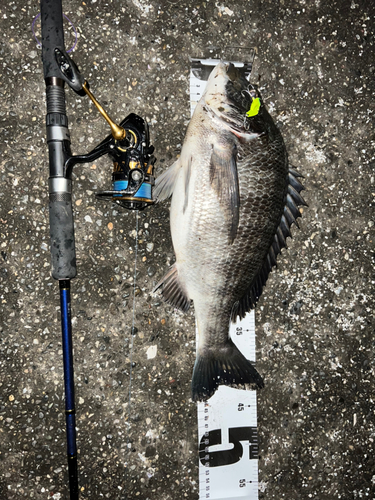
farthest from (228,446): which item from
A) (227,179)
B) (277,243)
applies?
(227,179)

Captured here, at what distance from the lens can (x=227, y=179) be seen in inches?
69.3

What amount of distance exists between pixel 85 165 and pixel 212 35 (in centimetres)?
110

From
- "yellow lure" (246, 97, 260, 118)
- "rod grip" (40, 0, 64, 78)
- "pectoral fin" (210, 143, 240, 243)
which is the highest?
"rod grip" (40, 0, 64, 78)

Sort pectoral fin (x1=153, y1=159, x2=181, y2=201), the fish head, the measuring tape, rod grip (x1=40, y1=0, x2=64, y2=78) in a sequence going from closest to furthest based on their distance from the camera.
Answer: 1. rod grip (x1=40, y1=0, x2=64, y2=78)
2. the fish head
3. pectoral fin (x1=153, y1=159, x2=181, y2=201)
4. the measuring tape

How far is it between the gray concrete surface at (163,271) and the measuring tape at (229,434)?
0.24ft

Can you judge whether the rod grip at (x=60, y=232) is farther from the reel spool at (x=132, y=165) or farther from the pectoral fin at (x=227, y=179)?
the pectoral fin at (x=227, y=179)

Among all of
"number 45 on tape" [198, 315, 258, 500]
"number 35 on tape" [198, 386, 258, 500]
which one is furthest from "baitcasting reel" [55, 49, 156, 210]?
"number 35 on tape" [198, 386, 258, 500]

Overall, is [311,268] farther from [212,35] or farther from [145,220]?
[212,35]

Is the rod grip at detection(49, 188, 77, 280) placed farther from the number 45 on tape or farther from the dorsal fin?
the number 45 on tape

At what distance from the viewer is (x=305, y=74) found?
2318mm

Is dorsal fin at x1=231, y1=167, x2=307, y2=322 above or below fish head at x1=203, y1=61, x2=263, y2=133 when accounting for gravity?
below

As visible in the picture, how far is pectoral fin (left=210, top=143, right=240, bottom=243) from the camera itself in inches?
69.3

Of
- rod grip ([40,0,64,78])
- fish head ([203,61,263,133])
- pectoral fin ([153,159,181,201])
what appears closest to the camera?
rod grip ([40,0,64,78])

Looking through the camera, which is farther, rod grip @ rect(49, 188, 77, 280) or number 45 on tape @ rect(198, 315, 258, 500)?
number 45 on tape @ rect(198, 315, 258, 500)
